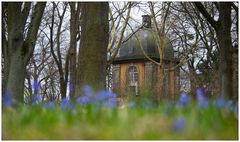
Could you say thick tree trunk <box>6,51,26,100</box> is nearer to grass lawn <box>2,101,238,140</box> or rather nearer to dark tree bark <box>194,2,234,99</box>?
dark tree bark <box>194,2,234,99</box>

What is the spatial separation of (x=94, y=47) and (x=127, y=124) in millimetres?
3366

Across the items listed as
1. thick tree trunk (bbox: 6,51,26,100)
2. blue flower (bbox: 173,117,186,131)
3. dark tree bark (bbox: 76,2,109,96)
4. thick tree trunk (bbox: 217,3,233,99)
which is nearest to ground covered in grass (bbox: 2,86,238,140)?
blue flower (bbox: 173,117,186,131)

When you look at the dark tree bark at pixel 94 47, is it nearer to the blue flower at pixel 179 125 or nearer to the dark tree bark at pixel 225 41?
the dark tree bark at pixel 225 41

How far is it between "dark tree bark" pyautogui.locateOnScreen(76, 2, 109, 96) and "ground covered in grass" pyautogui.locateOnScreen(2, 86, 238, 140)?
8.46ft

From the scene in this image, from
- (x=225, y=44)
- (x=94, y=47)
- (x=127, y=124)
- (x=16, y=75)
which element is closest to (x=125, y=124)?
(x=127, y=124)

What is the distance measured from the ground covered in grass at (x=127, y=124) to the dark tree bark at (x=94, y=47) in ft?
8.46

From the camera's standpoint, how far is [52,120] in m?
2.46

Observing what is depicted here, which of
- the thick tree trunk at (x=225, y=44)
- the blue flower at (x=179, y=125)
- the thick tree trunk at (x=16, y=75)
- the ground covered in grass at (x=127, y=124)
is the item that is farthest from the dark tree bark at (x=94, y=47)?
the blue flower at (x=179, y=125)

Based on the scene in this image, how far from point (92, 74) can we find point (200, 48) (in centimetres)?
2100

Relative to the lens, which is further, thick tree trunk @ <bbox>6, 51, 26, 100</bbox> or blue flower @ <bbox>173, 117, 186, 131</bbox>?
thick tree trunk @ <bbox>6, 51, 26, 100</bbox>

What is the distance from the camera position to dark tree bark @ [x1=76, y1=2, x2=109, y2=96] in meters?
5.49

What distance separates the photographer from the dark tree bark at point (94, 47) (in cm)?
549

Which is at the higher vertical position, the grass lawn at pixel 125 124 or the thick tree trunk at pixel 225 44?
the thick tree trunk at pixel 225 44

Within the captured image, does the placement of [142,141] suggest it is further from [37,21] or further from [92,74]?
[37,21]
